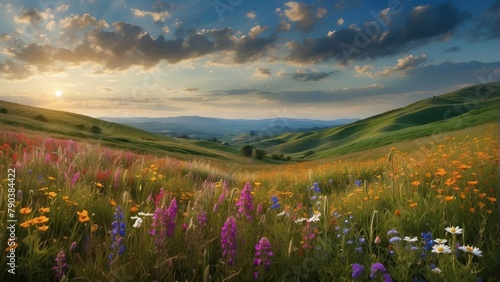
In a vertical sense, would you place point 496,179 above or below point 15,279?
above

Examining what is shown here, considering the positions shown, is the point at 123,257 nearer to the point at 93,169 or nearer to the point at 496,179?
the point at 93,169

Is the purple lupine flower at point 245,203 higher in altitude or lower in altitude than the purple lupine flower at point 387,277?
higher

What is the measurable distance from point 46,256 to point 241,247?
4.86 feet

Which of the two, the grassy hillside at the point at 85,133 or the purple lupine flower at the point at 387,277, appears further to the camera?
the grassy hillside at the point at 85,133

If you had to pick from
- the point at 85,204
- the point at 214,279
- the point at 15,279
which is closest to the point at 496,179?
the point at 214,279

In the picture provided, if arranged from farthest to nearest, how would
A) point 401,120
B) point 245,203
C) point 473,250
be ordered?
point 401,120
point 245,203
point 473,250

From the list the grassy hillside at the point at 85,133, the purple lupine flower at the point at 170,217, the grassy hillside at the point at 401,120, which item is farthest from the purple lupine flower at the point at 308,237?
the grassy hillside at the point at 401,120

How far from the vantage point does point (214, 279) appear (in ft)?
7.70

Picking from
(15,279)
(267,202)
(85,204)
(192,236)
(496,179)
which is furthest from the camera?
(267,202)

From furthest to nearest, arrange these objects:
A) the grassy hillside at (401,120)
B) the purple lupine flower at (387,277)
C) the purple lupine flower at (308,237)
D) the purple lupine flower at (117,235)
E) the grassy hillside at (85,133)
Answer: the grassy hillside at (401,120), the grassy hillside at (85,133), the purple lupine flower at (308,237), the purple lupine flower at (117,235), the purple lupine flower at (387,277)

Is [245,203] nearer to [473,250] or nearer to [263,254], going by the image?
[263,254]

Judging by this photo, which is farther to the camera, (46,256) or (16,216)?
(16,216)

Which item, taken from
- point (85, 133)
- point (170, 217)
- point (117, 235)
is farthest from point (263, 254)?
point (85, 133)

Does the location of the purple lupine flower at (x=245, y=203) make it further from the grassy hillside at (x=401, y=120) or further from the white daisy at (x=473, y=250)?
the grassy hillside at (x=401, y=120)
